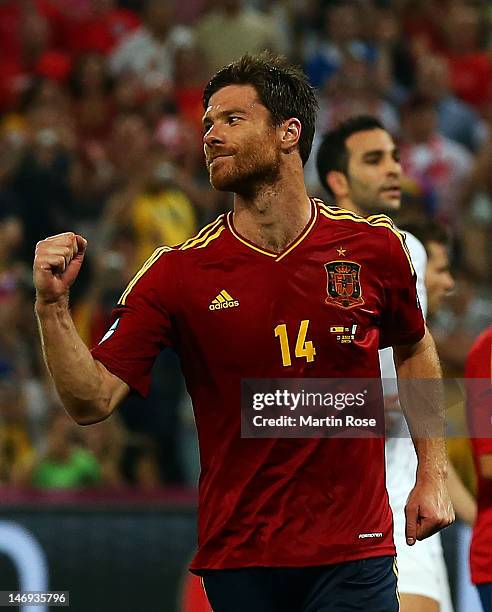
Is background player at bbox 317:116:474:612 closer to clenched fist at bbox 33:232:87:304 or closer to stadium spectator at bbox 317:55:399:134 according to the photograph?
clenched fist at bbox 33:232:87:304

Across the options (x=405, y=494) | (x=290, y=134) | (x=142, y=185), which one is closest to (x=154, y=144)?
(x=142, y=185)

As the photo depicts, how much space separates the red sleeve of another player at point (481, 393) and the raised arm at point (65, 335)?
5.62ft

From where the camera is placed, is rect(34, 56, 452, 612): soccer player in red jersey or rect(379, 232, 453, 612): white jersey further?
rect(379, 232, 453, 612): white jersey

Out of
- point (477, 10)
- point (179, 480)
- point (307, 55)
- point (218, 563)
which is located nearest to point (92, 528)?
point (179, 480)

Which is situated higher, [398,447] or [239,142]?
[239,142]

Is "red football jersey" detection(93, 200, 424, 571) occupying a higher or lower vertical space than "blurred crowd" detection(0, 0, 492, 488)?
lower

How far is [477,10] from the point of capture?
1333cm

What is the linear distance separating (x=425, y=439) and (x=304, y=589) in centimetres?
64

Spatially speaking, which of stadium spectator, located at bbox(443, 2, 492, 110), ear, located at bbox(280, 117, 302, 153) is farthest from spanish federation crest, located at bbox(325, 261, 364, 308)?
stadium spectator, located at bbox(443, 2, 492, 110)

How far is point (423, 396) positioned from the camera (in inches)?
173

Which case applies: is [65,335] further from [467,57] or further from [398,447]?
[467,57]

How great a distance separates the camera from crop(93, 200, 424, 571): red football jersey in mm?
4016

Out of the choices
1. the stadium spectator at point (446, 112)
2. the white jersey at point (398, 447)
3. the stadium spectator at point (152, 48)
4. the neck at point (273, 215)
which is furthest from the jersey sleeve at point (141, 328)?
the stadium spectator at point (446, 112)

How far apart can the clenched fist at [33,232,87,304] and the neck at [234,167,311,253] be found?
0.73m
